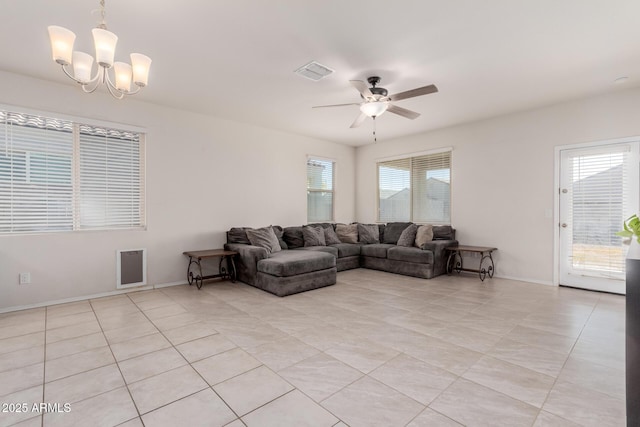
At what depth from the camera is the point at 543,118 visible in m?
4.54

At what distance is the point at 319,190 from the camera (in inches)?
263

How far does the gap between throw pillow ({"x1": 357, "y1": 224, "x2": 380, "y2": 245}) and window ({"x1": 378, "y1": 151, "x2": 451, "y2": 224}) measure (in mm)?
613

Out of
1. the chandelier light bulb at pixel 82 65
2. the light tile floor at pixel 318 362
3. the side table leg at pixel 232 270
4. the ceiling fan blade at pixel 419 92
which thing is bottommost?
the light tile floor at pixel 318 362

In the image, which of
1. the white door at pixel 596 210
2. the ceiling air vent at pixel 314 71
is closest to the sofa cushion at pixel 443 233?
the white door at pixel 596 210

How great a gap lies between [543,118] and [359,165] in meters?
3.73

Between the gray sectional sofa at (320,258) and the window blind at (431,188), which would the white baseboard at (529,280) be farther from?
→ the window blind at (431,188)

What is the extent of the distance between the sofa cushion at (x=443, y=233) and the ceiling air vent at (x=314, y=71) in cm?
Result: 356

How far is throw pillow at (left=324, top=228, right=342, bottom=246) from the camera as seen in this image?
5957 millimetres

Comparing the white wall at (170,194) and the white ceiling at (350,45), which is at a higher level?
the white ceiling at (350,45)

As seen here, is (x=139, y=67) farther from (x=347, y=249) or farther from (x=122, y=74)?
(x=347, y=249)

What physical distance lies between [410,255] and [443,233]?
0.87 meters

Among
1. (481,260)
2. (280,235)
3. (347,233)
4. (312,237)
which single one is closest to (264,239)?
(280,235)

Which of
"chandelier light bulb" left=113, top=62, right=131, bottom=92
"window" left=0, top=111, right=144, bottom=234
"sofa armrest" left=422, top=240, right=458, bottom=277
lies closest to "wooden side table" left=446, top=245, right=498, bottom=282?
"sofa armrest" left=422, top=240, right=458, bottom=277

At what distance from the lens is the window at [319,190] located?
6496 millimetres
